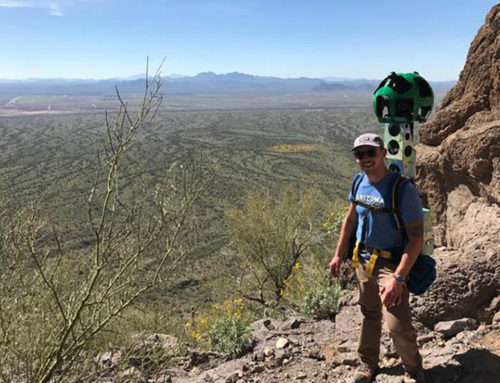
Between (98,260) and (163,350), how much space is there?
2.37 m

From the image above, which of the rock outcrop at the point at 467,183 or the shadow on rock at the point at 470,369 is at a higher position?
the rock outcrop at the point at 467,183

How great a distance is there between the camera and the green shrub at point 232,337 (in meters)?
5.80

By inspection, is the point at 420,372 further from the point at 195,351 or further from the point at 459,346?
the point at 195,351

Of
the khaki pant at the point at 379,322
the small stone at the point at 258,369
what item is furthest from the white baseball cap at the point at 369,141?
the small stone at the point at 258,369

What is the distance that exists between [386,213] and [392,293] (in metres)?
0.59

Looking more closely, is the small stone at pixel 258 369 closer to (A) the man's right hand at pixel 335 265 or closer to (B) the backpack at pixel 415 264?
(A) the man's right hand at pixel 335 265

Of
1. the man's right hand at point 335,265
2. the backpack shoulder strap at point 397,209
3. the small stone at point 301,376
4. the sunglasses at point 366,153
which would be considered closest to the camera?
the backpack shoulder strap at point 397,209

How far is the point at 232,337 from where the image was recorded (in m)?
5.95

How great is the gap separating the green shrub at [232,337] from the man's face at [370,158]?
3.30 metres

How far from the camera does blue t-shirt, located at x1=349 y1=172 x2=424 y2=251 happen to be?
127 inches

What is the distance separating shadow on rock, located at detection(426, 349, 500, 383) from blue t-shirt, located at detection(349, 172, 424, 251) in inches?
43.0

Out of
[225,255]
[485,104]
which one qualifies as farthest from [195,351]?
[225,255]

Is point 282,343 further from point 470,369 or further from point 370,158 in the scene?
point 370,158

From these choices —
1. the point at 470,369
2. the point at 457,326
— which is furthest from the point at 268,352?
the point at 470,369
